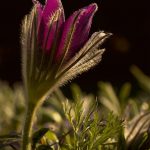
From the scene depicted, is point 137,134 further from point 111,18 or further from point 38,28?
point 111,18

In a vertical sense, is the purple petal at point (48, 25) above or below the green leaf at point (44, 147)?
above

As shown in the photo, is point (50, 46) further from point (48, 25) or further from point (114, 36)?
point (114, 36)

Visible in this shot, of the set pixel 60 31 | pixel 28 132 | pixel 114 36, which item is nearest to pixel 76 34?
pixel 60 31

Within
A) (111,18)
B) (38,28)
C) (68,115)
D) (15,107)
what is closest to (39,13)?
(38,28)

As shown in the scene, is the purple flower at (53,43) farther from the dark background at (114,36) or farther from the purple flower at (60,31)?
the dark background at (114,36)

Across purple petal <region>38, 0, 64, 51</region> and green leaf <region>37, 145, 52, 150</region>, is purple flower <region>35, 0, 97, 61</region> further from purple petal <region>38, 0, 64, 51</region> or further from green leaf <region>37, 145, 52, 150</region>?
green leaf <region>37, 145, 52, 150</region>

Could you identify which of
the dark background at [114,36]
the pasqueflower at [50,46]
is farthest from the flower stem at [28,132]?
the dark background at [114,36]

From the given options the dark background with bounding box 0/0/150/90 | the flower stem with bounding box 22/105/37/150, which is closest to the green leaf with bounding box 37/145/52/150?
the flower stem with bounding box 22/105/37/150
